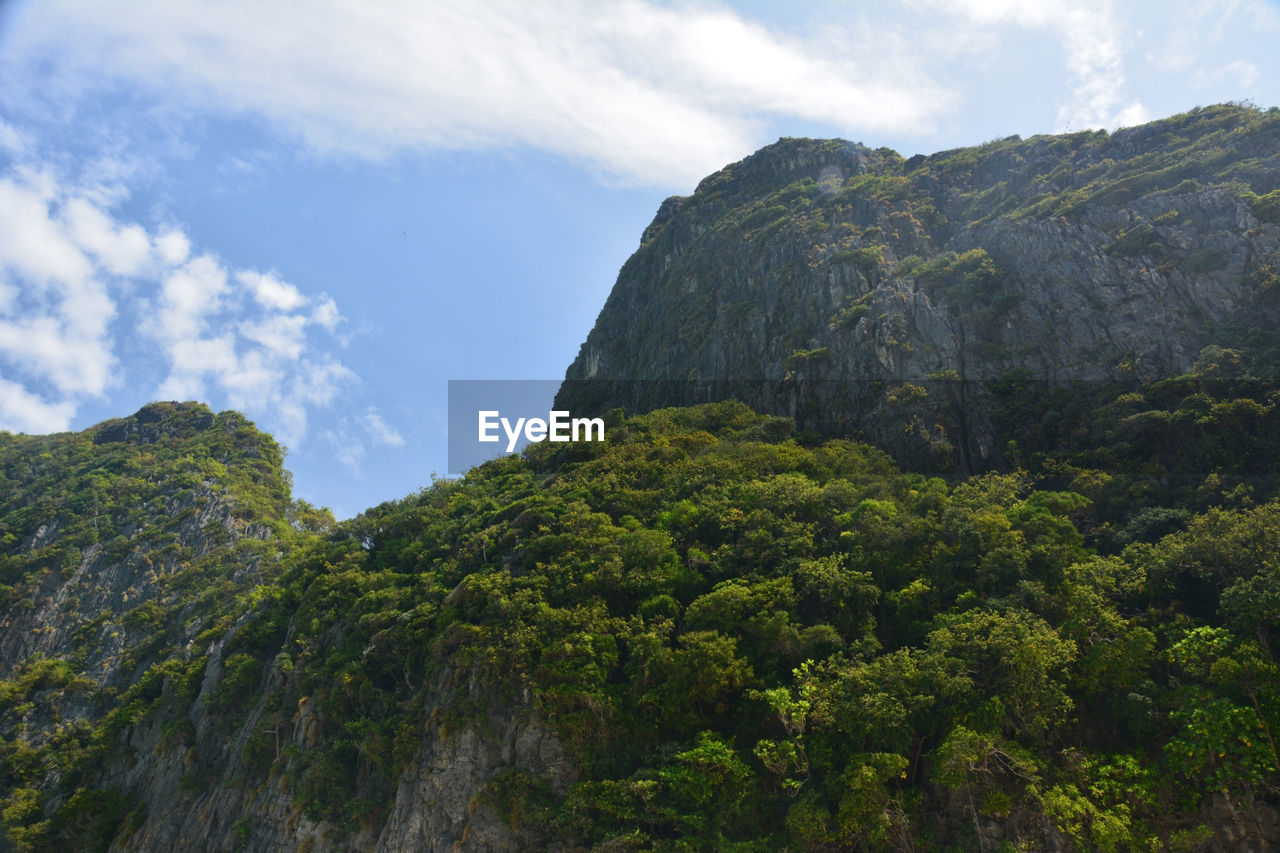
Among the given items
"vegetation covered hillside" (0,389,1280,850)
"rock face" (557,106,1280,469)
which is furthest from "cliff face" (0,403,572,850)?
"rock face" (557,106,1280,469)

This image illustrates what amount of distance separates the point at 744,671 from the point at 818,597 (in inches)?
192

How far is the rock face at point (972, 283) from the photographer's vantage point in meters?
41.2

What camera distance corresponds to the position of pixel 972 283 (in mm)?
48594

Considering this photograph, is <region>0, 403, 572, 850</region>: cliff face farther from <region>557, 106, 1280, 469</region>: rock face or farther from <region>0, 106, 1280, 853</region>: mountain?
<region>557, 106, 1280, 469</region>: rock face

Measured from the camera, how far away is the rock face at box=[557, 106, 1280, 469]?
4119 centimetres

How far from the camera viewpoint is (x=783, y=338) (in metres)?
55.8

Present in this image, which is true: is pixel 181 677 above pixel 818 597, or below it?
below

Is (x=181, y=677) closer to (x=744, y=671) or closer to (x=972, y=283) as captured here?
(x=744, y=671)

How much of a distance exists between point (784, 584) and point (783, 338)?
29.4 metres

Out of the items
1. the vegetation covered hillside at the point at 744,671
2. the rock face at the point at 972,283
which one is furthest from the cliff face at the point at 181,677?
the rock face at the point at 972,283

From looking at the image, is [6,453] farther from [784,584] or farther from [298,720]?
[784,584]

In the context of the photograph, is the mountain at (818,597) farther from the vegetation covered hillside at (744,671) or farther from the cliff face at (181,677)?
the cliff face at (181,677)

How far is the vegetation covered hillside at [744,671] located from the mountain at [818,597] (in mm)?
138

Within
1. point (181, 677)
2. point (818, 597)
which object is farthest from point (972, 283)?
point (181, 677)
